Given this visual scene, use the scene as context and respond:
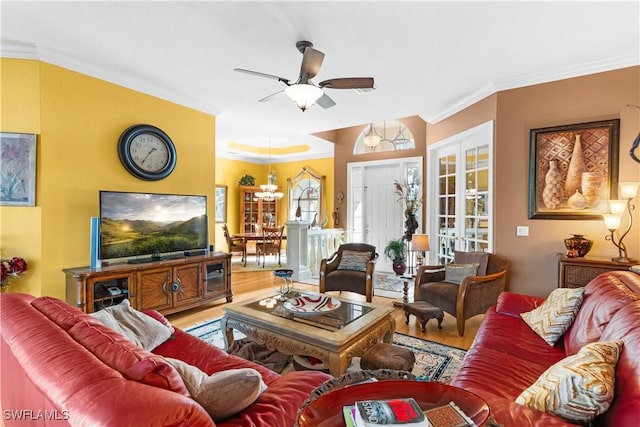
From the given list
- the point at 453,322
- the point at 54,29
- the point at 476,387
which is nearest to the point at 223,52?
the point at 54,29

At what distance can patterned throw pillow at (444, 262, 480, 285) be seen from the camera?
341 cm

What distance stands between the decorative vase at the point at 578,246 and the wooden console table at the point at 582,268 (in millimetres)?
60

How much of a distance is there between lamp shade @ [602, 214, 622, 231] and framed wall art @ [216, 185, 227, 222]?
7.66m

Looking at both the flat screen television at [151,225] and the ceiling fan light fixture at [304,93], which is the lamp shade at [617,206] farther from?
the flat screen television at [151,225]

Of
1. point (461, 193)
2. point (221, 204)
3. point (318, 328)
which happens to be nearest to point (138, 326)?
point (318, 328)

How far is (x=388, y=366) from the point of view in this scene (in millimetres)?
1931

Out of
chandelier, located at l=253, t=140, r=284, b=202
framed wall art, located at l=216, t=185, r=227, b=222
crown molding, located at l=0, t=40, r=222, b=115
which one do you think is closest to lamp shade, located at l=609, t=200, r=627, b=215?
crown molding, located at l=0, t=40, r=222, b=115

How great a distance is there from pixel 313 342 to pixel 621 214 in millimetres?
3088

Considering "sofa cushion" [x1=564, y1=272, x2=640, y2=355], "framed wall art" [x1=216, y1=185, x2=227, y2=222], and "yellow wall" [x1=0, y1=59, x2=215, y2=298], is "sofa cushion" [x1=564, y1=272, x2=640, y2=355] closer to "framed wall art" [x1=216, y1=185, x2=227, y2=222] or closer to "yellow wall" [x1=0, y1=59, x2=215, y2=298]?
"yellow wall" [x1=0, y1=59, x2=215, y2=298]

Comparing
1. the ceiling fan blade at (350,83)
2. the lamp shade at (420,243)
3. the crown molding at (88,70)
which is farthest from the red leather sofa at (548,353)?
the crown molding at (88,70)

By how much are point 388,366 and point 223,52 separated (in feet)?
9.78

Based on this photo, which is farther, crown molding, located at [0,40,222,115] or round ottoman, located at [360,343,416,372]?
crown molding, located at [0,40,222,115]

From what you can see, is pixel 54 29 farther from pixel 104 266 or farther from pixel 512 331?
pixel 512 331

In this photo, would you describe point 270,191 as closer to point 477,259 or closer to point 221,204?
point 221,204
